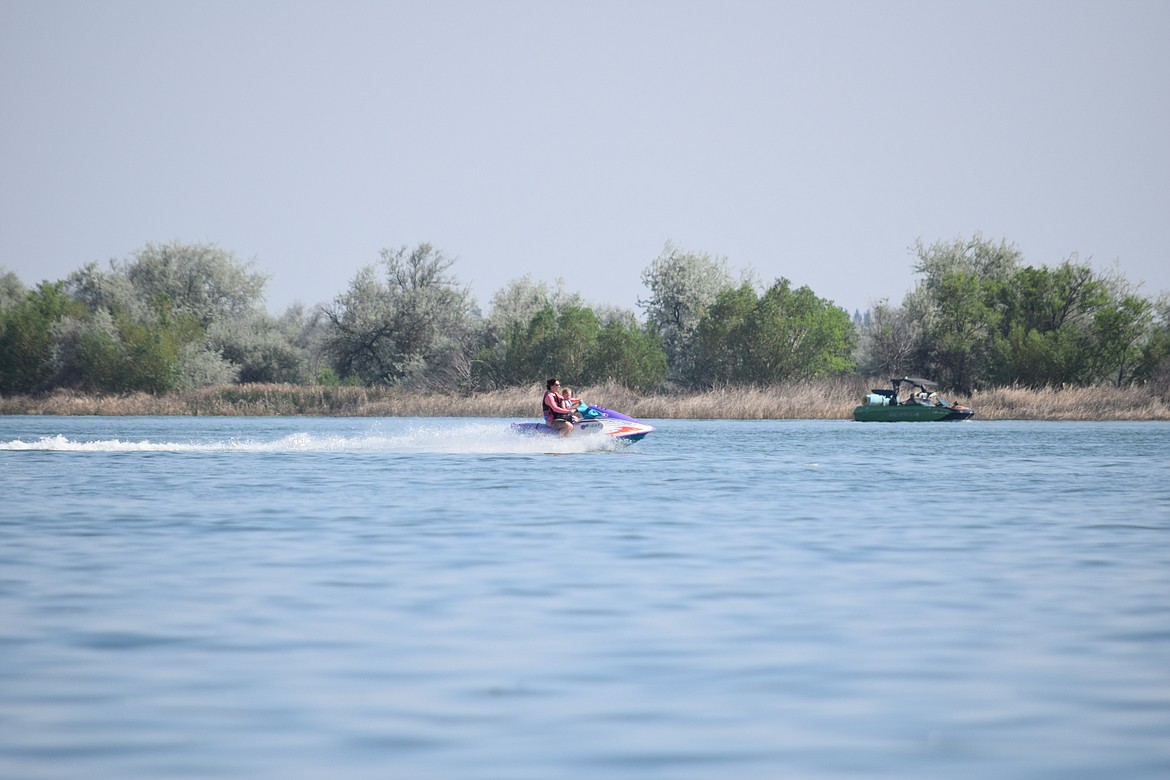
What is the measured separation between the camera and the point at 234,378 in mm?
87250

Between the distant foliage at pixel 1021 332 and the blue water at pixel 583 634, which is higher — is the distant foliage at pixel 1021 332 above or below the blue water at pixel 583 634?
above

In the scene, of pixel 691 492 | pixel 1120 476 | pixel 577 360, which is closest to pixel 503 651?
pixel 691 492

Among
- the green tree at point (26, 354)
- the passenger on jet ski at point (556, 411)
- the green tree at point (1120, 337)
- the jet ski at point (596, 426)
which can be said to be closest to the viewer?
the passenger on jet ski at point (556, 411)

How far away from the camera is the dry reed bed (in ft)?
211

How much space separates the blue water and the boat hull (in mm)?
37996

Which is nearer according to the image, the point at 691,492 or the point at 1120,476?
the point at 691,492

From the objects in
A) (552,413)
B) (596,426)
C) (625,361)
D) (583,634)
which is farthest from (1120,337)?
(583,634)

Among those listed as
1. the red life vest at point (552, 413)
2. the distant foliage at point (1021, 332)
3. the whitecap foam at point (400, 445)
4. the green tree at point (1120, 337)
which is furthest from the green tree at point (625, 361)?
the red life vest at point (552, 413)

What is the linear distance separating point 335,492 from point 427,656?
1484cm

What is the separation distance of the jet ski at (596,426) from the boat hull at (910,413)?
27.4m

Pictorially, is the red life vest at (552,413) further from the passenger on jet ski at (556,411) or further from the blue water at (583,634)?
the blue water at (583,634)

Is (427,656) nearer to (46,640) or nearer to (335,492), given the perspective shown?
(46,640)

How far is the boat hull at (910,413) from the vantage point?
2427 inches

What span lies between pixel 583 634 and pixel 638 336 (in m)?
68.2
